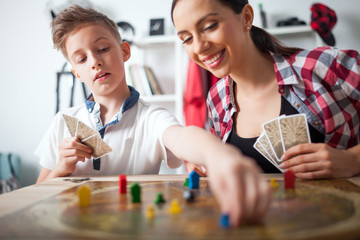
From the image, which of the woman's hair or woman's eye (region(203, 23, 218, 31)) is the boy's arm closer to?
woman's eye (region(203, 23, 218, 31))

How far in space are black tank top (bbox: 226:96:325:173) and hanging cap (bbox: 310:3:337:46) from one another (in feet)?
5.27

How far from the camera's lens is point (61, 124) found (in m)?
1.38

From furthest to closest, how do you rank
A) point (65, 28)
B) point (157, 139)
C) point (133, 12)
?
point (133, 12) → point (65, 28) → point (157, 139)

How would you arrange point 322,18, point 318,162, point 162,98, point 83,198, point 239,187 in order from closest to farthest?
point 239,187, point 83,198, point 318,162, point 322,18, point 162,98

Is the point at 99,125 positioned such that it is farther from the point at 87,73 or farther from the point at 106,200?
the point at 106,200

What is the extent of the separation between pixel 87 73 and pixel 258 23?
200 centimetres

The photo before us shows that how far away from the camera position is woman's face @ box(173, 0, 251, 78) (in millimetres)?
1098

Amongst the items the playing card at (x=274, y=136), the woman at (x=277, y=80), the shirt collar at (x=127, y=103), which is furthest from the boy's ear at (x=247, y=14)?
the shirt collar at (x=127, y=103)

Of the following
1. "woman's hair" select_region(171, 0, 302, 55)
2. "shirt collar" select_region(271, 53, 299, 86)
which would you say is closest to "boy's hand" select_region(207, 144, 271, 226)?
"shirt collar" select_region(271, 53, 299, 86)

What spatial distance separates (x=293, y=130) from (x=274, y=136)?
0.06 meters

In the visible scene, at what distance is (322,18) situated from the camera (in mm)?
2584

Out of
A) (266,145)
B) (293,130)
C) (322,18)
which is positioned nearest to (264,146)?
(266,145)

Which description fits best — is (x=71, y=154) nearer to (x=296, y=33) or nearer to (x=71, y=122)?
(x=71, y=122)

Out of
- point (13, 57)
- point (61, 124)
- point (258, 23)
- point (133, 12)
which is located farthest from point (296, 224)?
point (13, 57)
